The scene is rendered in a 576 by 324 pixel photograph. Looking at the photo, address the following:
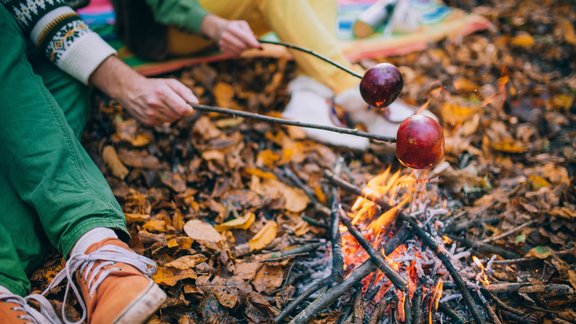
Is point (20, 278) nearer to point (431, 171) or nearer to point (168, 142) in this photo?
point (168, 142)

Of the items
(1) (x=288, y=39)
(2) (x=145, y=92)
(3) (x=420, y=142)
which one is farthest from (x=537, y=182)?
(2) (x=145, y=92)

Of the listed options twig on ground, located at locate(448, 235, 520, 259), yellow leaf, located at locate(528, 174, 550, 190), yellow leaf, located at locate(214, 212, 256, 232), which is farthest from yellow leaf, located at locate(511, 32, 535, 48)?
yellow leaf, located at locate(214, 212, 256, 232)

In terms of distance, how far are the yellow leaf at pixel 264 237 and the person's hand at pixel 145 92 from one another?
0.64 metres

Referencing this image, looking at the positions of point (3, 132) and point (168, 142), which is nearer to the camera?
point (3, 132)

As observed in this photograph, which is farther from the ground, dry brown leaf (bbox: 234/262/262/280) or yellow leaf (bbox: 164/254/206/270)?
yellow leaf (bbox: 164/254/206/270)

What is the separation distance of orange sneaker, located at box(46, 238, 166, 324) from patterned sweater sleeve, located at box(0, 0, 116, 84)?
33.4 inches

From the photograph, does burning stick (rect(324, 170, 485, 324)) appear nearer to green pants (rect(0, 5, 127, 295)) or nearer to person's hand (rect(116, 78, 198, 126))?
person's hand (rect(116, 78, 198, 126))

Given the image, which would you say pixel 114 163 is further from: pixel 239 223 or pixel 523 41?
pixel 523 41

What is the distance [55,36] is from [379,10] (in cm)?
260

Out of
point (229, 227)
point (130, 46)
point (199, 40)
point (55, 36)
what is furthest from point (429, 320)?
point (130, 46)

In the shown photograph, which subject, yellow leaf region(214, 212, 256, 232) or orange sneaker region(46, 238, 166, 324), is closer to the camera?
orange sneaker region(46, 238, 166, 324)

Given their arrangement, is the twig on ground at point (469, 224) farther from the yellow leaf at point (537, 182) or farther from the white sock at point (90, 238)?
the white sock at point (90, 238)

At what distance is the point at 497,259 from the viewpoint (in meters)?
1.89

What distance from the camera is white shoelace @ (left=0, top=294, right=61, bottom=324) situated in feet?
4.47
